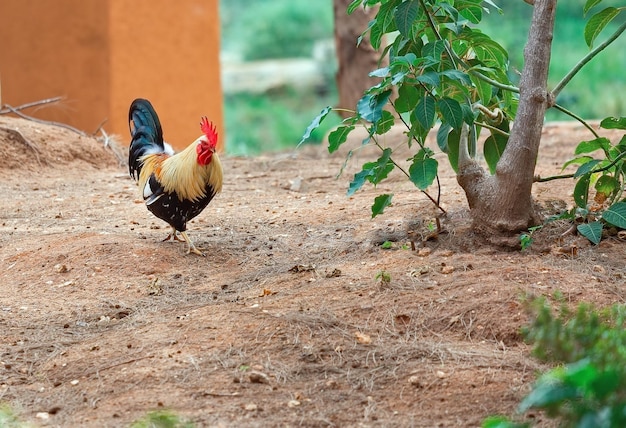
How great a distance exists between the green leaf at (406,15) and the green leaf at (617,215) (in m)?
1.19

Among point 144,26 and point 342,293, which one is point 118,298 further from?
point 144,26

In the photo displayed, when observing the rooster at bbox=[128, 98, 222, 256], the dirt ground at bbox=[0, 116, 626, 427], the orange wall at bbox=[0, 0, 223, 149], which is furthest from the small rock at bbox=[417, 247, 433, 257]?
the orange wall at bbox=[0, 0, 223, 149]

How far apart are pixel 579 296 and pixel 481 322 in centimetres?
42

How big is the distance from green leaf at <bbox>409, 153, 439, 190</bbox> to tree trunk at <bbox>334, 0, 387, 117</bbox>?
16.8ft

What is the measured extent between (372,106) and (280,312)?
0.90 m

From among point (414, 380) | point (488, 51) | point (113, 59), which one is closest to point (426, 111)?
point (488, 51)

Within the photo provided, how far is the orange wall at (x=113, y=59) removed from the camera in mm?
8992

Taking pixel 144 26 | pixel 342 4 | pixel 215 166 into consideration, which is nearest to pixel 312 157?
pixel 342 4

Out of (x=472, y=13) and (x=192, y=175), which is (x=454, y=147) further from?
(x=192, y=175)

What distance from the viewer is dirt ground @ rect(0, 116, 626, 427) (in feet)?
9.77

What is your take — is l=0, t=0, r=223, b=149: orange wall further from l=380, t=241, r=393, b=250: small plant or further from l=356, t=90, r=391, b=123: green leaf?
l=356, t=90, r=391, b=123: green leaf

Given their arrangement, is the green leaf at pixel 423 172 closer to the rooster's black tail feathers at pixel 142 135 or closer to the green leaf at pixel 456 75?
the green leaf at pixel 456 75

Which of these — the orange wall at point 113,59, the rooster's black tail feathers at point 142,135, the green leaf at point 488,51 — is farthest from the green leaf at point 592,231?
the orange wall at point 113,59

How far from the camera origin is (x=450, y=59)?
3.96 metres
